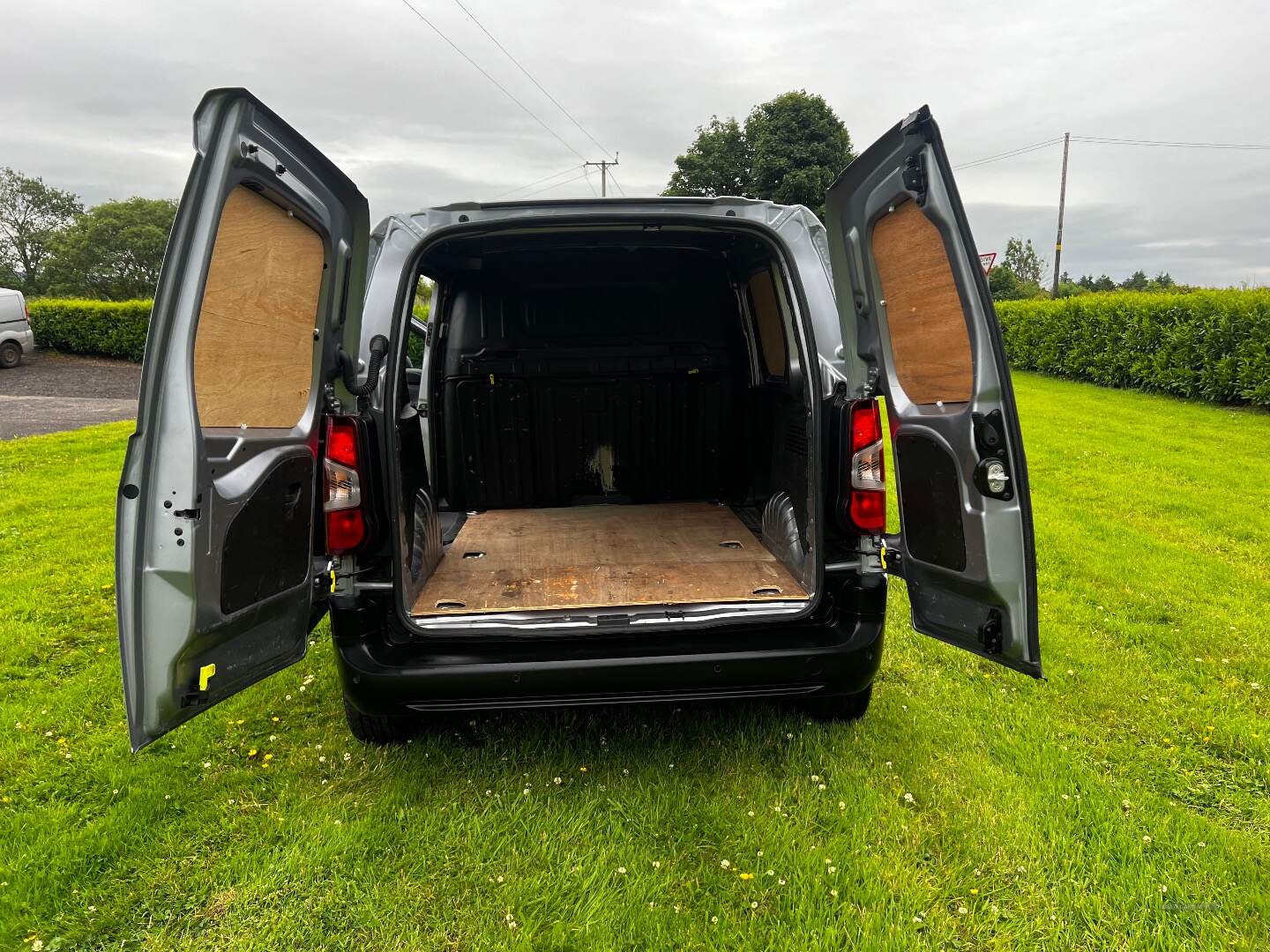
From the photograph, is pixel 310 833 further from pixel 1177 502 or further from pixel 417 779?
pixel 1177 502

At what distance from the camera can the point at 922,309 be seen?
6.91ft

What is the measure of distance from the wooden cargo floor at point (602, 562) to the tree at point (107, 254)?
137ft

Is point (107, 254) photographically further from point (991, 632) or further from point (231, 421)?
point (991, 632)

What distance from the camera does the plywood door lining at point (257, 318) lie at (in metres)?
1.75

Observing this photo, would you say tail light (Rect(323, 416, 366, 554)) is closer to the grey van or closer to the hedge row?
the grey van

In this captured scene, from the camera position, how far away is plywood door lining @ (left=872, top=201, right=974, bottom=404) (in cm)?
199

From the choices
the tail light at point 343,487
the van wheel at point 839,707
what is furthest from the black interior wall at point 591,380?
the tail light at point 343,487

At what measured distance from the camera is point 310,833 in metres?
2.13

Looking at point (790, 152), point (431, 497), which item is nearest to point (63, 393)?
point (431, 497)

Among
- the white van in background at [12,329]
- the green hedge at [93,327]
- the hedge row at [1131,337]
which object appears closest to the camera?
the hedge row at [1131,337]

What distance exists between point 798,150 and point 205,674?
A: 28.4m

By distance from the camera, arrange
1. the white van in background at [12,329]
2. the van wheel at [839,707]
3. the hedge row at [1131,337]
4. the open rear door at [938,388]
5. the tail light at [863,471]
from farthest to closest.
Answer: the white van in background at [12,329]
the hedge row at [1131,337]
the van wheel at [839,707]
the tail light at [863,471]
the open rear door at [938,388]

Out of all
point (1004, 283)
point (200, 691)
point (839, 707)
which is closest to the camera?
point (200, 691)

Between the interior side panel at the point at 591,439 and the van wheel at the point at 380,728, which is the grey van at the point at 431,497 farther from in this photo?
the interior side panel at the point at 591,439
